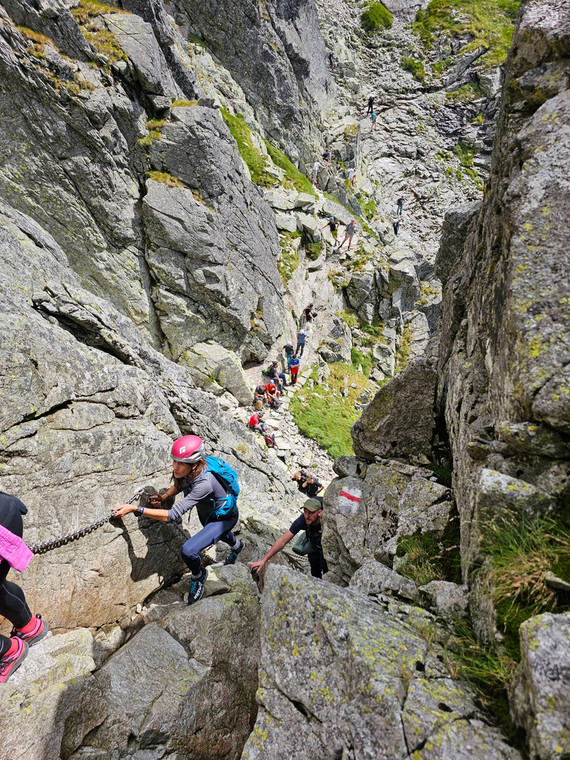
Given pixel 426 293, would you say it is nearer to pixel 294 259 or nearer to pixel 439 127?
pixel 294 259

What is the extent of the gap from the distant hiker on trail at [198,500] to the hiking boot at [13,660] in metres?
2.19

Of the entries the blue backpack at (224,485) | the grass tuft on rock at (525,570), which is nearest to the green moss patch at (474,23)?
the blue backpack at (224,485)

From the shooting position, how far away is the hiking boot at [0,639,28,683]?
512cm

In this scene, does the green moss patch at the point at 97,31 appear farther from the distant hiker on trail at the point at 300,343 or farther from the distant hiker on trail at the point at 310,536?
the distant hiker on trail at the point at 310,536

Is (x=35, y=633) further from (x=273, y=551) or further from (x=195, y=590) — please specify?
(x=273, y=551)

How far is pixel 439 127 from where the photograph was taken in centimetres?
5603

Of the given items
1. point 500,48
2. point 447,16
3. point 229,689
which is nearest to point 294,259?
point 229,689

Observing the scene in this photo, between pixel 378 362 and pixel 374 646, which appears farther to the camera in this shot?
pixel 378 362

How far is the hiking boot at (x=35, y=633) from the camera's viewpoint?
5656 mm

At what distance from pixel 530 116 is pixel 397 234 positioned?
4666 cm

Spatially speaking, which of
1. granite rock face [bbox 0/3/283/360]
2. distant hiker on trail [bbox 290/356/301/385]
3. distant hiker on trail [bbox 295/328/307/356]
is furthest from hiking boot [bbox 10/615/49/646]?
distant hiker on trail [bbox 295/328/307/356]

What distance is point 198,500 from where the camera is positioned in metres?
7.10

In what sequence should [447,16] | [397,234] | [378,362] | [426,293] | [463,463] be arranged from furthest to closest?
[447,16]
[397,234]
[426,293]
[378,362]
[463,463]

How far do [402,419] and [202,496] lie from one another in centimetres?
533
